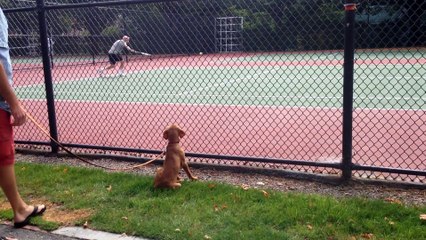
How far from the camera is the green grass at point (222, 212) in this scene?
341 cm

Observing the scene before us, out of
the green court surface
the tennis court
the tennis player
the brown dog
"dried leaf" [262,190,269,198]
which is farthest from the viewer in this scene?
the tennis player

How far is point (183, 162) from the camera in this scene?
14.9 ft

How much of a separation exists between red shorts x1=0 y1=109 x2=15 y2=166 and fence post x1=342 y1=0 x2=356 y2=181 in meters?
3.06

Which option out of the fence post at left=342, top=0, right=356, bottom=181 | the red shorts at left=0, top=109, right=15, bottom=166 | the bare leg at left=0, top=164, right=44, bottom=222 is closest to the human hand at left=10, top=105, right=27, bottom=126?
the red shorts at left=0, top=109, right=15, bottom=166

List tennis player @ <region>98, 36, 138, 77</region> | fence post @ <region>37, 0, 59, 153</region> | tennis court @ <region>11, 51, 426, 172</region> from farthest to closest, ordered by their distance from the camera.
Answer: tennis player @ <region>98, 36, 138, 77</region>
tennis court @ <region>11, 51, 426, 172</region>
fence post @ <region>37, 0, 59, 153</region>

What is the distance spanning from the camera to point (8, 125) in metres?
3.68

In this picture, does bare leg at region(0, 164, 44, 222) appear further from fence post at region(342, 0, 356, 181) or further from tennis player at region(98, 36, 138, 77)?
tennis player at region(98, 36, 138, 77)

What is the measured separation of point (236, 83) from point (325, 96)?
458 cm

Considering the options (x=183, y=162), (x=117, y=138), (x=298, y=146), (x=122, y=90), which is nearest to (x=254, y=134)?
(x=298, y=146)

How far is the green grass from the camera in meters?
3.41

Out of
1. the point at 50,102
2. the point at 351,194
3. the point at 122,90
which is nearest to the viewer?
the point at 351,194

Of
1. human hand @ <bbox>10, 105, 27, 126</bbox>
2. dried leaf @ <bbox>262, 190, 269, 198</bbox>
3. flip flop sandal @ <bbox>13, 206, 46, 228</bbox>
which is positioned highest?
human hand @ <bbox>10, 105, 27, 126</bbox>

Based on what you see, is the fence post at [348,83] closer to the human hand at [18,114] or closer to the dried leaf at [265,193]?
the dried leaf at [265,193]

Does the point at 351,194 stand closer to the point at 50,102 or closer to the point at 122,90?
the point at 50,102
